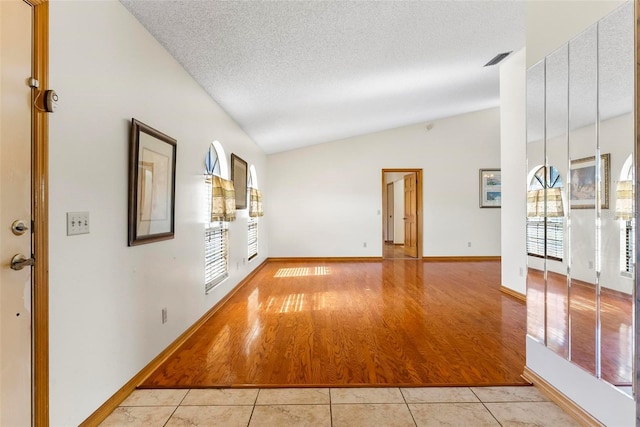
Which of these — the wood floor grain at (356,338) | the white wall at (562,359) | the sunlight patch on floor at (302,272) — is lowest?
the sunlight patch on floor at (302,272)

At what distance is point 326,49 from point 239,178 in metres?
2.24

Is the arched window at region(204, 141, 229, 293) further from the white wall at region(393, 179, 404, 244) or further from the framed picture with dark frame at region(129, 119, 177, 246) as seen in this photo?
the white wall at region(393, 179, 404, 244)

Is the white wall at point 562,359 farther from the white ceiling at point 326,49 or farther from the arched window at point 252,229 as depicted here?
the arched window at point 252,229

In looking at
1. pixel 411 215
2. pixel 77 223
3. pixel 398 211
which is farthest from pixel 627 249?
pixel 398 211

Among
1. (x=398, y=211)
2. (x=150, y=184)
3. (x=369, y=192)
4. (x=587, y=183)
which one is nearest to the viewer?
(x=587, y=183)

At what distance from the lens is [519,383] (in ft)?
6.41

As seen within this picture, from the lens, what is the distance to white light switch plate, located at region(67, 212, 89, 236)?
4.72 ft

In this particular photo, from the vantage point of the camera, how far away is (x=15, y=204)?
4.00ft

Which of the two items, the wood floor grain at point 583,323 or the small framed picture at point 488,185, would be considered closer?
the wood floor grain at point 583,323

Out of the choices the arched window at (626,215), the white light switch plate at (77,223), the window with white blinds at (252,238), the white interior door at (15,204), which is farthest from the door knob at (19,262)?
the window with white blinds at (252,238)

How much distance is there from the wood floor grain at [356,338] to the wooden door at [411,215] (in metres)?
2.41

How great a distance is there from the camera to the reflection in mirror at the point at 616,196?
1.40 meters

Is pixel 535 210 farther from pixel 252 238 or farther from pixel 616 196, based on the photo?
pixel 252 238

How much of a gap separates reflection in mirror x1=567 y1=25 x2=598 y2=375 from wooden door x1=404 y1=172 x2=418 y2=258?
17.1 ft
